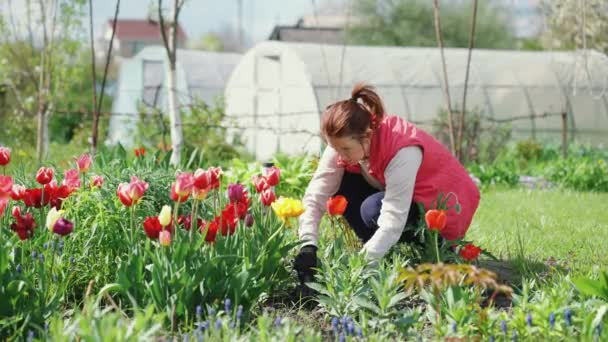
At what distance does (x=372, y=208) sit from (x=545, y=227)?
6.64 ft

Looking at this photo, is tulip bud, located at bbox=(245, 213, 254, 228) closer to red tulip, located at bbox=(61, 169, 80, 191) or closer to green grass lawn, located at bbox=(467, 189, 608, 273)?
red tulip, located at bbox=(61, 169, 80, 191)

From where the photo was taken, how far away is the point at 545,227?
Result: 502cm

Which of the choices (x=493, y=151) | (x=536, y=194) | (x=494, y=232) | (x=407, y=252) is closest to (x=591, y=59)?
(x=493, y=151)

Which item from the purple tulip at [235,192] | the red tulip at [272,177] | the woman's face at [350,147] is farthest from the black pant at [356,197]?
the purple tulip at [235,192]

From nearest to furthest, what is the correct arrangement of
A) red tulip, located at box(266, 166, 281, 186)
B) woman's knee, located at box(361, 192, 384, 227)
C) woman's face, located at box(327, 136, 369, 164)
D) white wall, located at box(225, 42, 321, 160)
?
red tulip, located at box(266, 166, 281, 186)
woman's face, located at box(327, 136, 369, 164)
woman's knee, located at box(361, 192, 384, 227)
white wall, located at box(225, 42, 321, 160)

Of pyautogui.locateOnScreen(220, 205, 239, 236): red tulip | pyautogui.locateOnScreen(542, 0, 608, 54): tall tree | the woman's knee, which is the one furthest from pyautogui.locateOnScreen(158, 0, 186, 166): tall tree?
pyautogui.locateOnScreen(542, 0, 608, 54): tall tree

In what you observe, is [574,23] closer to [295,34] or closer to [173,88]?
[295,34]

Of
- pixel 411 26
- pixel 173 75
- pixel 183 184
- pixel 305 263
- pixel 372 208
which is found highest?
pixel 411 26

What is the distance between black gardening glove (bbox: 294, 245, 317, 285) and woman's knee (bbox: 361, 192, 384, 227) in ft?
1.30

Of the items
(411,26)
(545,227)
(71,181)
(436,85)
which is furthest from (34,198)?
(411,26)

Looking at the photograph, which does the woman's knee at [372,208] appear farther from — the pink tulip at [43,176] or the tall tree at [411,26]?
the tall tree at [411,26]

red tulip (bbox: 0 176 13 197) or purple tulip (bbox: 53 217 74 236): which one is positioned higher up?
red tulip (bbox: 0 176 13 197)

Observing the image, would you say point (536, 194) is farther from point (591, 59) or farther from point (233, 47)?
point (233, 47)

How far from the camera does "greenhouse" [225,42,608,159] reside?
1062 cm
